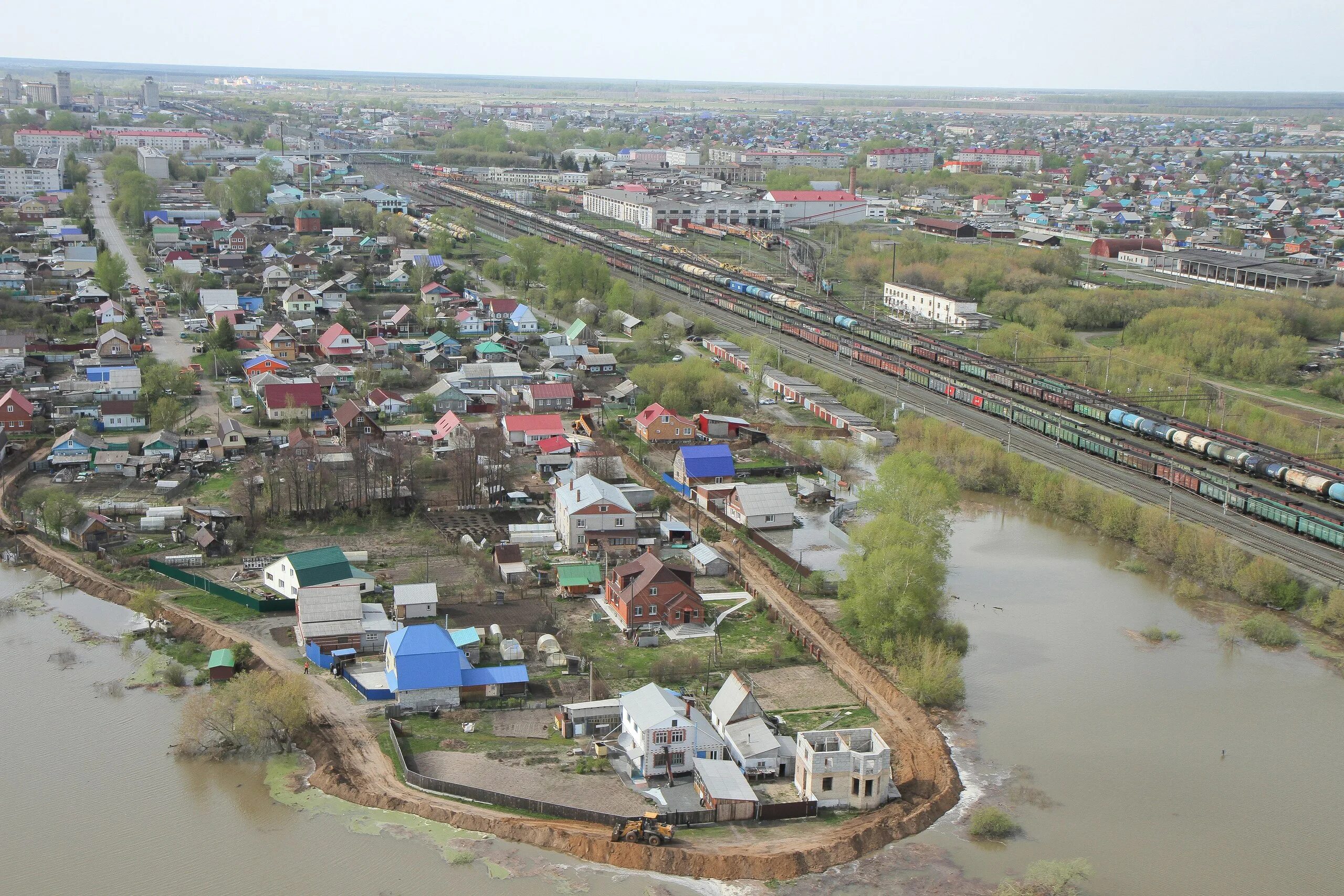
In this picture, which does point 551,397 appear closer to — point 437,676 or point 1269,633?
point 437,676

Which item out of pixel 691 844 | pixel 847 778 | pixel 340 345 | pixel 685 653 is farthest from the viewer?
pixel 340 345

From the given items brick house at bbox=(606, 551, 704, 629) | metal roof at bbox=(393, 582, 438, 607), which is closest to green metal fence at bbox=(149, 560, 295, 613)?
metal roof at bbox=(393, 582, 438, 607)

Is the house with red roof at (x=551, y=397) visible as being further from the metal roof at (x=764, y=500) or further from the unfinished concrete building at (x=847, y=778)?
the unfinished concrete building at (x=847, y=778)

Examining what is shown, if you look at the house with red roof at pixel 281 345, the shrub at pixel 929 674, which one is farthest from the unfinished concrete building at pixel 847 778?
the house with red roof at pixel 281 345

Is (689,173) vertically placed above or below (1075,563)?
above

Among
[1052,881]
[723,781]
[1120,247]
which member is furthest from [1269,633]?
[1120,247]

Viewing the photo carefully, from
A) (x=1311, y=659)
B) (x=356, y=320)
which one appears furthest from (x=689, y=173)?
(x=1311, y=659)

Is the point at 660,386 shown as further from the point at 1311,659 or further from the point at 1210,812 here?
the point at 1210,812
